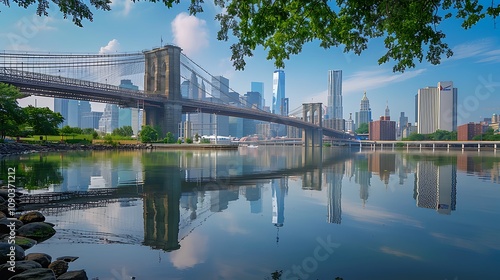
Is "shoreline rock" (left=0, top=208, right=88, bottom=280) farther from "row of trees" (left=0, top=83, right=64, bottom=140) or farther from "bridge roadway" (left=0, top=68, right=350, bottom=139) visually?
"bridge roadway" (left=0, top=68, right=350, bottom=139)

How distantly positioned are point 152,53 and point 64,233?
67.5 metres

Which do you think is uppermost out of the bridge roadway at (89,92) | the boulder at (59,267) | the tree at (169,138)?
the bridge roadway at (89,92)

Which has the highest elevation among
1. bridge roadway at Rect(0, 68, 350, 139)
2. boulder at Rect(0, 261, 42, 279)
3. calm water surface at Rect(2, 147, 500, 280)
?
bridge roadway at Rect(0, 68, 350, 139)

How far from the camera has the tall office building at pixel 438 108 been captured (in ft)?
490

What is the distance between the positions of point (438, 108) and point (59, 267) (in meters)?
182

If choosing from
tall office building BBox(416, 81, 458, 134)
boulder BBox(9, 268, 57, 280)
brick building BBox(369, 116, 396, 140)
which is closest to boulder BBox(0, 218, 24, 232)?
boulder BBox(9, 268, 57, 280)

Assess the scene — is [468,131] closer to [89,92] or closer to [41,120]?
[89,92]

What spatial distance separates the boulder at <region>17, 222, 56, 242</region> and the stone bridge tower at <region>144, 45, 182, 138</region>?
5712 cm

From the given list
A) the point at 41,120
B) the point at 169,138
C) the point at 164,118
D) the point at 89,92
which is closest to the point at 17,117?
the point at 41,120

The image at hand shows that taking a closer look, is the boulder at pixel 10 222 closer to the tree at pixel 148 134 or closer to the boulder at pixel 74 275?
the boulder at pixel 74 275

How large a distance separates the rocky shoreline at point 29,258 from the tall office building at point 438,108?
17028cm

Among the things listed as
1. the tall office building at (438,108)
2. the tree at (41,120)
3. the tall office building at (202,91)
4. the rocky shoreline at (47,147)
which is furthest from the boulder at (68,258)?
the tall office building at (438,108)

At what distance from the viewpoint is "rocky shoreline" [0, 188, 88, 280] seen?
4.22 metres

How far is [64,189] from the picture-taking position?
11.8 m
